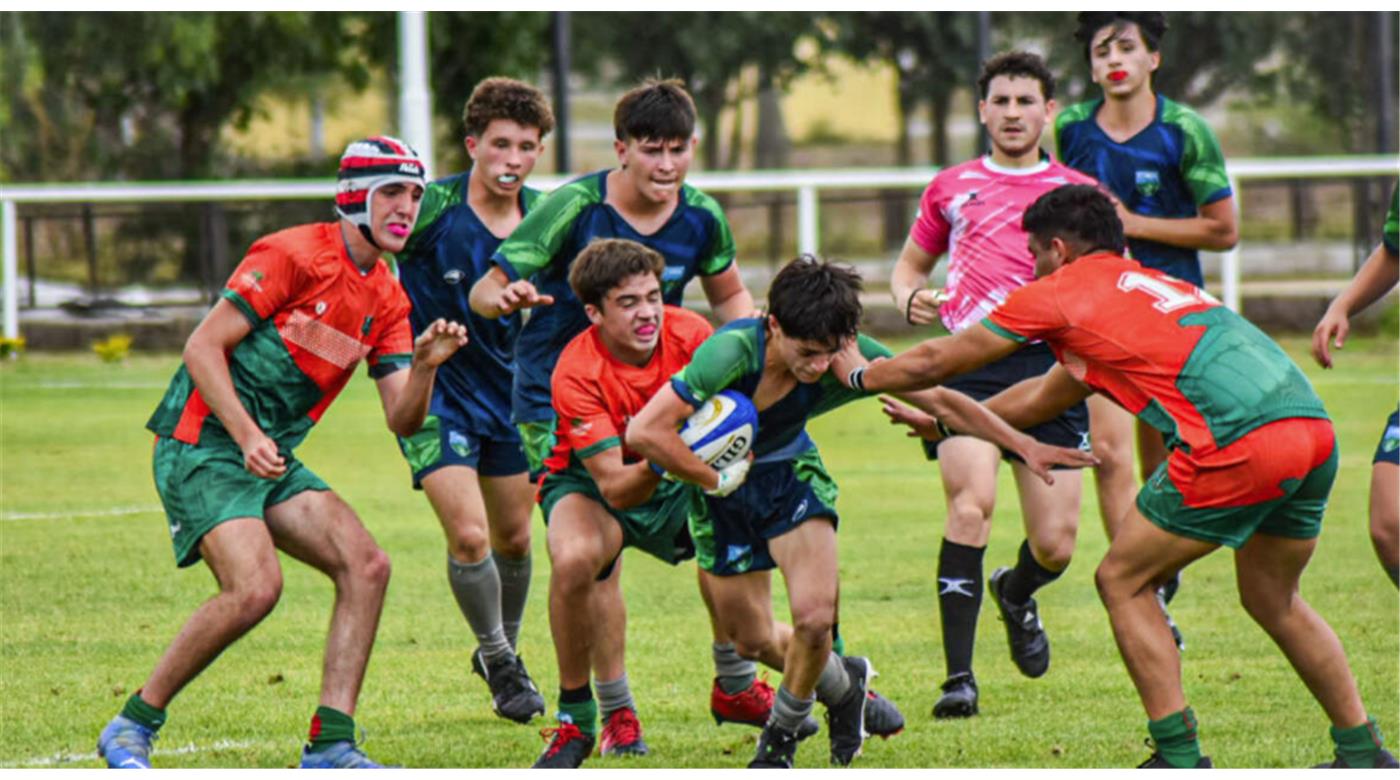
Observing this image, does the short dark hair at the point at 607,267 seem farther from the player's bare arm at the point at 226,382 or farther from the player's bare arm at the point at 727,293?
the player's bare arm at the point at 226,382

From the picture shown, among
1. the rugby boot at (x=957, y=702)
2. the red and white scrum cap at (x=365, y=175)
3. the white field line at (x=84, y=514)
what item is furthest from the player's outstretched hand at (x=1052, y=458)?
the white field line at (x=84, y=514)

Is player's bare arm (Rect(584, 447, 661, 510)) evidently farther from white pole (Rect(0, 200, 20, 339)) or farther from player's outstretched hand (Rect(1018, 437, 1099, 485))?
white pole (Rect(0, 200, 20, 339))

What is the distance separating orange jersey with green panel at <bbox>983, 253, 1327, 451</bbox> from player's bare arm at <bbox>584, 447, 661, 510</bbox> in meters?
1.08

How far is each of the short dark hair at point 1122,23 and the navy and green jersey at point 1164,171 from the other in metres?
0.25

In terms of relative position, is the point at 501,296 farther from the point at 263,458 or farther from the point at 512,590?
the point at 512,590

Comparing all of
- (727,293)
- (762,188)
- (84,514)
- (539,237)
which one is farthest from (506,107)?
(762,188)

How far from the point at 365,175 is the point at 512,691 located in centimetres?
193

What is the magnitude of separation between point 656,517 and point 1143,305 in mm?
1687

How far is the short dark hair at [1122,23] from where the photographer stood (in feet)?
28.6

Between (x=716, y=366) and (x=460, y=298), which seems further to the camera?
(x=460, y=298)

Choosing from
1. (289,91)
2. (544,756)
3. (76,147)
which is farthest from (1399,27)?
(544,756)

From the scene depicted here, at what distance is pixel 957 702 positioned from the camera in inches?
296

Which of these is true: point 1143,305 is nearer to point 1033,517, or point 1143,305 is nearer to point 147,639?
point 1033,517

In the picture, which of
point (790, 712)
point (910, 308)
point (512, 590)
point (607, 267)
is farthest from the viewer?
point (512, 590)
